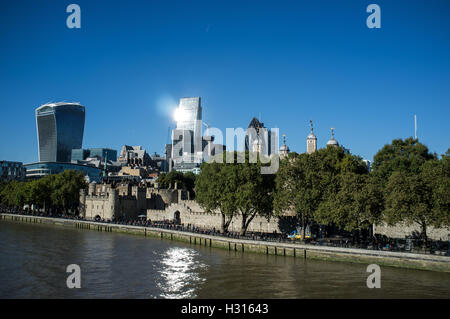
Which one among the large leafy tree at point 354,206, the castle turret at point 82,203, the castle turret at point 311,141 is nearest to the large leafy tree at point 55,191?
the castle turret at point 82,203

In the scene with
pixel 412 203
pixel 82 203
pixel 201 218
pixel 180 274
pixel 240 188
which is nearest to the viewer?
pixel 180 274

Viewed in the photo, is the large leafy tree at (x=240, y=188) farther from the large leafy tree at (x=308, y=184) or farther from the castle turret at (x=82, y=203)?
the castle turret at (x=82, y=203)

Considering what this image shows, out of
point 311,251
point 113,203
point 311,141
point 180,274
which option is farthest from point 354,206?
point 113,203

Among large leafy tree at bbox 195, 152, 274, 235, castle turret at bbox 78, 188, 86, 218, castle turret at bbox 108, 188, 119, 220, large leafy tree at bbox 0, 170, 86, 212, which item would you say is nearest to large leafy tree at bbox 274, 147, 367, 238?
large leafy tree at bbox 195, 152, 274, 235

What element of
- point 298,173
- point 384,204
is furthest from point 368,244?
point 298,173

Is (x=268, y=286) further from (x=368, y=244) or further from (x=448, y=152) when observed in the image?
(x=448, y=152)

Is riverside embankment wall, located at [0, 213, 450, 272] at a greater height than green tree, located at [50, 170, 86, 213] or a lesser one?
lesser

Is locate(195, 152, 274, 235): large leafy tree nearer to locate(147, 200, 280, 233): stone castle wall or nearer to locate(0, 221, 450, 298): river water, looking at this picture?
locate(147, 200, 280, 233): stone castle wall

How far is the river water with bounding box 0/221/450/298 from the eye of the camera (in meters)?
27.2

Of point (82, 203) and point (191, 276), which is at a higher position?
point (82, 203)

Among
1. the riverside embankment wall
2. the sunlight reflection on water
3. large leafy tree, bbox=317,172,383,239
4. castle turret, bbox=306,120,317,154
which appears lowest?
the sunlight reflection on water

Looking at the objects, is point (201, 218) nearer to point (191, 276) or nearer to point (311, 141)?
point (311, 141)

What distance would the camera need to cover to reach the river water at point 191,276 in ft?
89.2

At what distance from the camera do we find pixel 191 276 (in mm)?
32250
